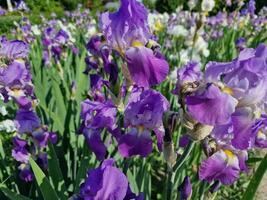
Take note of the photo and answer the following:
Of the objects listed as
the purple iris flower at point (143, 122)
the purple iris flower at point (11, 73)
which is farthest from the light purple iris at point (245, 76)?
the purple iris flower at point (11, 73)

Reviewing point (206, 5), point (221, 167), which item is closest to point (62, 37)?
point (206, 5)

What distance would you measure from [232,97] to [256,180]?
32 centimetres

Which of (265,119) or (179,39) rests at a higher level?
(265,119)

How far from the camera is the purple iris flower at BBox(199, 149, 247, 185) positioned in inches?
46.0

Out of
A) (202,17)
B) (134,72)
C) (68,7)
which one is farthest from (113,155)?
(68,7)

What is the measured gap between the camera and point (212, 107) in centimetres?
95

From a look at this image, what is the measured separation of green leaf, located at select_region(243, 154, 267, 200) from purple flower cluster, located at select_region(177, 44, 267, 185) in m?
0.09

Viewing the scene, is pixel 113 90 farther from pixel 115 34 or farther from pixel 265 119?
pixel 265 119

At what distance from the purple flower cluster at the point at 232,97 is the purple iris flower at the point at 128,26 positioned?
0.23 m

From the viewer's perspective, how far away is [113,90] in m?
1.62

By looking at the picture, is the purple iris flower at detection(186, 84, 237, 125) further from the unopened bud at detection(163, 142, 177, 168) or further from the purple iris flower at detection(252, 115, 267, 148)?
the unopened bud at detection(163, 142, 177, 168)

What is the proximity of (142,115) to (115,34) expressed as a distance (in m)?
0.29

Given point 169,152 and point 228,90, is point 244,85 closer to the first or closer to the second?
point 228,90

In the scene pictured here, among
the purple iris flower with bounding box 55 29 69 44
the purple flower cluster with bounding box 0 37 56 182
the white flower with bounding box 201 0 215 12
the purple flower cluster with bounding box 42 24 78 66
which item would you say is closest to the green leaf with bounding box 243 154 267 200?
the purple flower cluster with bounding box 0 37 56 182
